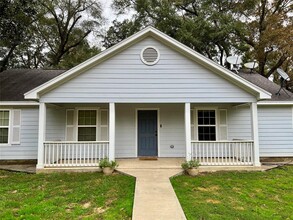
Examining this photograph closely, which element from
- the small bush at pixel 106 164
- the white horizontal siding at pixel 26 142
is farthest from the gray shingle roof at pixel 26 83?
the small bush at pixel 106 164

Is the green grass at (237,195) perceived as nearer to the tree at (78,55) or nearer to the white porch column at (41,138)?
the white porch column at (41,138)

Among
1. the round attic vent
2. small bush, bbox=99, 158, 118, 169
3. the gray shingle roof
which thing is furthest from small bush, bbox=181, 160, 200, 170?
the gray shingle roof

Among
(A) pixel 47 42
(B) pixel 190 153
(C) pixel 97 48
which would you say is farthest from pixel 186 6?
(B) pixel 190 153

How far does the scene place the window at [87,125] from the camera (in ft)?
32.2

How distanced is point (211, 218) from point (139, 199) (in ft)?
5.22

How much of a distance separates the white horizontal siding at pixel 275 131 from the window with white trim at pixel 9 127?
1024cm

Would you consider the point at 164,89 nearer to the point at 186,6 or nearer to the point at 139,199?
the point at 139,199

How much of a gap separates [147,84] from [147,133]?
2.64 meters

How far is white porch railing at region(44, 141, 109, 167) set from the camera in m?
7.96

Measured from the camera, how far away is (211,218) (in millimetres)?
4336

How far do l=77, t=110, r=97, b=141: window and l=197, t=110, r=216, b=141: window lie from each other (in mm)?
4484

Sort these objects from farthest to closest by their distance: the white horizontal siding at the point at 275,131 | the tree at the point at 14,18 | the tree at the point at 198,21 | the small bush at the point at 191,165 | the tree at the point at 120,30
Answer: the tree at the point at 120,30
the tree at the point at 198,21
the tree at the point at 14,18
the white horizontal siding at the point at 275,131
the small bush at the point at 191,165

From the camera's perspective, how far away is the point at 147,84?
26.8ft

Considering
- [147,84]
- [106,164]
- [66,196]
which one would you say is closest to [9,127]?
[106,164]
